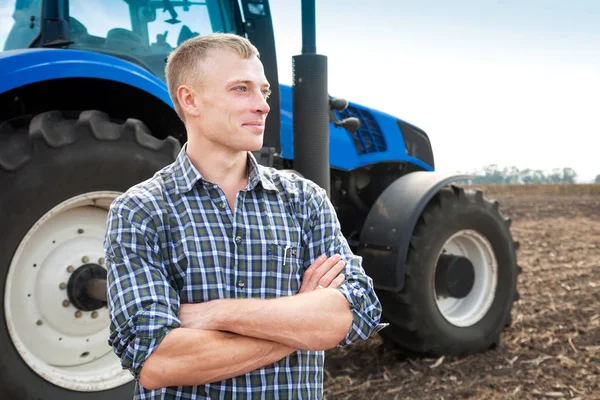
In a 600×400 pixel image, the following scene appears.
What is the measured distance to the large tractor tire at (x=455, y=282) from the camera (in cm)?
391

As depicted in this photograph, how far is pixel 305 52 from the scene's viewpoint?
3.36 metres

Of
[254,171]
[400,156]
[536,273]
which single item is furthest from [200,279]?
[536,273]

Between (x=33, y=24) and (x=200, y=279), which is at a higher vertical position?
(x=33, y=24)

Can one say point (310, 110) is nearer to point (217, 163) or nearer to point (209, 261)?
point (217, 163)

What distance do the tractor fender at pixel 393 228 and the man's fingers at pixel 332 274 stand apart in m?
2.15

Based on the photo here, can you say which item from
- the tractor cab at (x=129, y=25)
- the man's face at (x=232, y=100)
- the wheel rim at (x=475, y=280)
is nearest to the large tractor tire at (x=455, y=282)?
the wheel rim at (x=475, y=280)

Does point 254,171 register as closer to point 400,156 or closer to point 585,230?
point 400,156

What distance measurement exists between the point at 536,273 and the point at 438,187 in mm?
3224

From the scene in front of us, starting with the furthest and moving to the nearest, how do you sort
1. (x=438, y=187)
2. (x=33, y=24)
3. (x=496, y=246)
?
1. (x=496, y=246)
2. (x=438, y=187)
3. (x=33, y=24)

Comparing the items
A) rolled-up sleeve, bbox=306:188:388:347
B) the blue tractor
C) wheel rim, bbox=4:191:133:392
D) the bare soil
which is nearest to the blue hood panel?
the blue tractor

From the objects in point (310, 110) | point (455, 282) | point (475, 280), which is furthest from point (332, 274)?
point (475, 280)

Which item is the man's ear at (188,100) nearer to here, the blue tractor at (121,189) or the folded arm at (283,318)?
the folded arm at (283,318)

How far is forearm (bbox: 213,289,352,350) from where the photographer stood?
4.71 ft

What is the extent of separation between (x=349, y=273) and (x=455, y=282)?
8.94 ft
